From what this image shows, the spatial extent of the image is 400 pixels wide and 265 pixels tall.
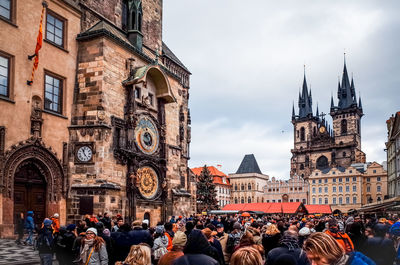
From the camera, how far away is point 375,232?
7.95m

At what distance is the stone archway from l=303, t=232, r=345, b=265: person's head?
44.9 ft

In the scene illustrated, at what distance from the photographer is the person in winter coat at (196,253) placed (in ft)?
15.4

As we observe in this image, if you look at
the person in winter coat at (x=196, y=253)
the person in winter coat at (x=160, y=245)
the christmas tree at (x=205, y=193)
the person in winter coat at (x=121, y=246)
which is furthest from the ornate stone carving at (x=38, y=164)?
the christmas tree at (x=205, y=193)

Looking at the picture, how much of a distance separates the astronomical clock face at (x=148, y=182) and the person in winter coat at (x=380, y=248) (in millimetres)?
13820

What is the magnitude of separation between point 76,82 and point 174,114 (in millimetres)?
7517

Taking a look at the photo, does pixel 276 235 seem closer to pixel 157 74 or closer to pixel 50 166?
pixel 50 166

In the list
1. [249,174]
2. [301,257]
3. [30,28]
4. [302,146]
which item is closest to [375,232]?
[301,257]

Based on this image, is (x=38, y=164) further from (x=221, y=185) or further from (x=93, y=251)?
(x=221, y=185)

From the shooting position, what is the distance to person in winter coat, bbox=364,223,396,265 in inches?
304

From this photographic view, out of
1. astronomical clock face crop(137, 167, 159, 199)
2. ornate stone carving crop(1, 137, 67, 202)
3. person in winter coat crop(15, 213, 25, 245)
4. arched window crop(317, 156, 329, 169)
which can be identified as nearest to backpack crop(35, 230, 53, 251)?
person in winter coat crop(15, 213, 25, 245)

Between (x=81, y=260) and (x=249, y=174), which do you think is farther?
(x=249, y=174)

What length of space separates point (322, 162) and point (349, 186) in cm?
2055

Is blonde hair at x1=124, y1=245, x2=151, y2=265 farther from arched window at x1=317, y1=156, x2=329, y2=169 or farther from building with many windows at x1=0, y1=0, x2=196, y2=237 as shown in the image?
arched window at x1=317, y1=156, x2=329, y2=169

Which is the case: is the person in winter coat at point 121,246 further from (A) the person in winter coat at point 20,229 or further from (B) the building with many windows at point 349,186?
(B) the building with many windows at point 349,186
